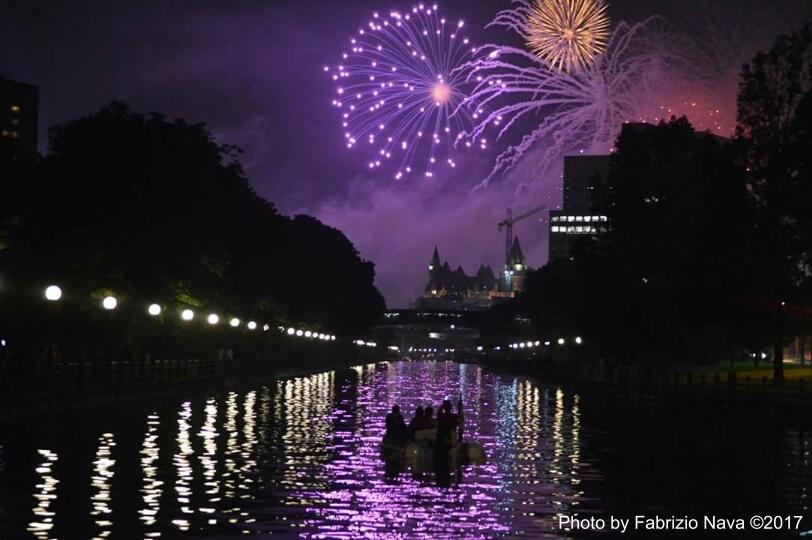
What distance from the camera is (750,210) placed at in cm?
7975

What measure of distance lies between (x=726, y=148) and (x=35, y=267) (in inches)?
1689

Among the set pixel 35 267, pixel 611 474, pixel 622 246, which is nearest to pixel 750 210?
pixel 622 246

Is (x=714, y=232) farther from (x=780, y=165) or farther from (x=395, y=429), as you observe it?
(x=395, y=429)

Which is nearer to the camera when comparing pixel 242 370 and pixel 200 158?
pixel 200 158

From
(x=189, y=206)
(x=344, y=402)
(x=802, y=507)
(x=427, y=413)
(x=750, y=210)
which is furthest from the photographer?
(x=189, y=206)

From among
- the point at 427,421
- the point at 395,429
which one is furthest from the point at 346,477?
the point at 427,421

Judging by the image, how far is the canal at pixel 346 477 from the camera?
79.3 ft

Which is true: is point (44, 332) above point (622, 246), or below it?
below

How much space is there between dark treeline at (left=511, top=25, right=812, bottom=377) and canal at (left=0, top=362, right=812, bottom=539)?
23457 millimetres

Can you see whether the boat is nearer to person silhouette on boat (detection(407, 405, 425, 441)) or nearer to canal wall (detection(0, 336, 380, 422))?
person silhouette on boat (detection(407, 405, 425, 441))

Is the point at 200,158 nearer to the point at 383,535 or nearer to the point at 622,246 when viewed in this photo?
the point at 622,246

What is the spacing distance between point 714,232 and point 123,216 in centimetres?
3643

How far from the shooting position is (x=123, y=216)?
260 feet

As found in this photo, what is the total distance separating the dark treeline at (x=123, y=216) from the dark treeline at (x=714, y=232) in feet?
101
